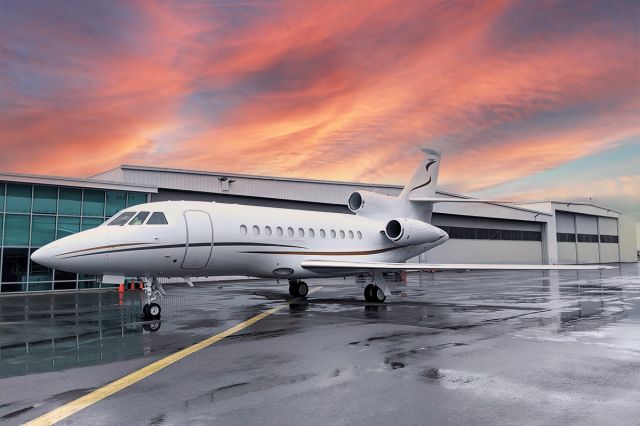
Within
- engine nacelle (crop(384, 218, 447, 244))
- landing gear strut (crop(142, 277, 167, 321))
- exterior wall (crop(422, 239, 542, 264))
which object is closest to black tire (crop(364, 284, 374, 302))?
engine nacelle (crop(384, 218, 447, 244))

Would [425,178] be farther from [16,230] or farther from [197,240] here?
[16,230]

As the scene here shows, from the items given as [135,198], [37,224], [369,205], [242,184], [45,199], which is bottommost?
[37,224]

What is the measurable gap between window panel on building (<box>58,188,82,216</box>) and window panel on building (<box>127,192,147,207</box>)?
265 cm

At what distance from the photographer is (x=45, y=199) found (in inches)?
1011

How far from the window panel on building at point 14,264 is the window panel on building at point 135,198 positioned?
5.86 metres

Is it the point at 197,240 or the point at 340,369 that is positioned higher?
the point at 197,240

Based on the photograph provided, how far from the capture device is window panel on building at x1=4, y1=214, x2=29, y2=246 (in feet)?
80.5

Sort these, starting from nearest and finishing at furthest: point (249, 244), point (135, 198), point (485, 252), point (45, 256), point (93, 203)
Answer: point (45, 256), point (249, 244), point (93, 203), point (135, 198), point (485, 252)

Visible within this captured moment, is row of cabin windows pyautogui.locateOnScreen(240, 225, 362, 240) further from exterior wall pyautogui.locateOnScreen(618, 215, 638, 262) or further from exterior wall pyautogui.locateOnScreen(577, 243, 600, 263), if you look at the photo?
exterior wall pyautogui.locateOnScreen(618, 215, 638, 262)

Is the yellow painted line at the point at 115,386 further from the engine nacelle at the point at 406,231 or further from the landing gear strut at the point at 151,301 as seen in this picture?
the engine nacelle at the point at 406,231

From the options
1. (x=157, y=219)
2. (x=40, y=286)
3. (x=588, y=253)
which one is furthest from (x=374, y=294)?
(x=588, y=253)

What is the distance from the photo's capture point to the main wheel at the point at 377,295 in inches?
679

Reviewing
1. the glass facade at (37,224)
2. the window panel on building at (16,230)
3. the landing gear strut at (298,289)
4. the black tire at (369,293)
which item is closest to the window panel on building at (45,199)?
the glass facade at (37,224)

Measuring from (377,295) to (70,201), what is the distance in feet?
60.4
